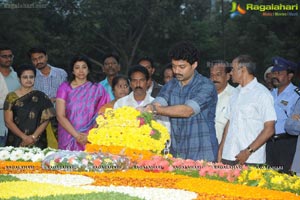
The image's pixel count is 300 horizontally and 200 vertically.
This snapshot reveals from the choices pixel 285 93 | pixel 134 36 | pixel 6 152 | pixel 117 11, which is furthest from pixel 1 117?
pixel 134 36

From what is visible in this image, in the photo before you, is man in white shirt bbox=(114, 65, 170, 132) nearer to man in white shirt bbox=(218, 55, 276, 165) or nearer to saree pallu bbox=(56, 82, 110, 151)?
saree pallu bbox=(56, 82, 110, 151)

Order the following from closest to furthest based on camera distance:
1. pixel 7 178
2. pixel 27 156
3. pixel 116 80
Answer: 1. pixel 7 178
2. pixel 27 156
3. pixel 116 80

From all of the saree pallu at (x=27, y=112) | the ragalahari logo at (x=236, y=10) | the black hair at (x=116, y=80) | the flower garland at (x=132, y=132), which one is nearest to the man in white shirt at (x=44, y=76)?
the saree pallu at (x=27, y=112)

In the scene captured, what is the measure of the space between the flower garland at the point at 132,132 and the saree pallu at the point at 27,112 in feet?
9.03

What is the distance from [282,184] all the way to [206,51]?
1050 inches

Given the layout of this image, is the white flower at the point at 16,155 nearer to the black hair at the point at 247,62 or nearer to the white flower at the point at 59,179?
the white flower at the point at 59,179

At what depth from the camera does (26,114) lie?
9.73 m

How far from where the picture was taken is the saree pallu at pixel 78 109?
9.33 meters

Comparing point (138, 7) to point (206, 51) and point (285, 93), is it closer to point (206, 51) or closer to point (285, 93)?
point (206, 51)

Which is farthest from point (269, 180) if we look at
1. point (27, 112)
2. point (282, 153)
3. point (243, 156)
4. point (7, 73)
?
point (7, 73)

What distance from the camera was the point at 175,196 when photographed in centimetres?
536

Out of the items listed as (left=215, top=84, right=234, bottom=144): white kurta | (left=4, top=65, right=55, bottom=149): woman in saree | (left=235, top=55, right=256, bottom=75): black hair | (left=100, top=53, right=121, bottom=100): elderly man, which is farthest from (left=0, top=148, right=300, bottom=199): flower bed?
(left=100, top=53, right=121, bottom=100): elderly man

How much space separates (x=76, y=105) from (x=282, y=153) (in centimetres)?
306

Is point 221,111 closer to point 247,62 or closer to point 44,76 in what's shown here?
point 247,62
